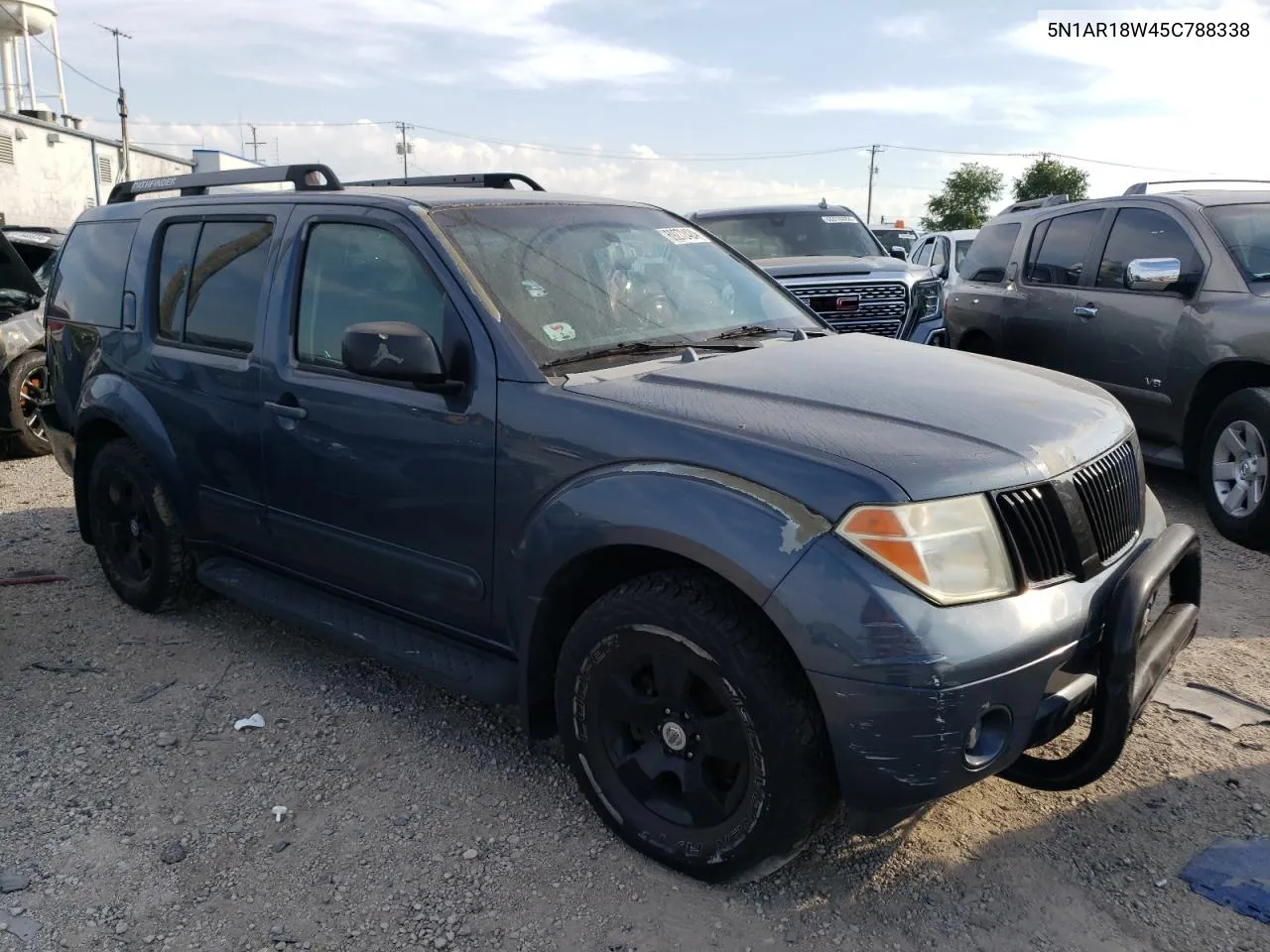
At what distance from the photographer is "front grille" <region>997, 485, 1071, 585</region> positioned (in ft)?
7.88

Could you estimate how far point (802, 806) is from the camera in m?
2.43

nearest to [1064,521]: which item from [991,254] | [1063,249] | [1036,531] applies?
[1036,531]

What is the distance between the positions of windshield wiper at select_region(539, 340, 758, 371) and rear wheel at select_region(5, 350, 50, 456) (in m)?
6.38

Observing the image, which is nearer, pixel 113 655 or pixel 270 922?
pixel 270 922

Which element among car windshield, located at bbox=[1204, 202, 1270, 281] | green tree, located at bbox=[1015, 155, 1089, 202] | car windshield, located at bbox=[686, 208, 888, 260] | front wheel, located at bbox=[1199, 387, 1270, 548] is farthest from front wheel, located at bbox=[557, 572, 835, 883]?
green tree, located at bbox=[1015, 155, 1089, 202]

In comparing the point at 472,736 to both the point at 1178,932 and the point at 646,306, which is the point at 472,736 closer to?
the point at 646,306

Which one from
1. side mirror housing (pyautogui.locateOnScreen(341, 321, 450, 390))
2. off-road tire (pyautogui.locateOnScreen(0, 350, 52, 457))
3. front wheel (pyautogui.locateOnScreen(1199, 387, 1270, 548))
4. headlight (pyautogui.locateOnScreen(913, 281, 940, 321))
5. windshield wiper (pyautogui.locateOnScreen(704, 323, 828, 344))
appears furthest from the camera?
headlight (pyautogui.locateOnScreen(913, 281, 940, 321))

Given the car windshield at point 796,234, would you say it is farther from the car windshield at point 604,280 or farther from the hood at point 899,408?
the hood at point 899,408

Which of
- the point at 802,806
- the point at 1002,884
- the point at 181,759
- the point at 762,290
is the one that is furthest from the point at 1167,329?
the point at 181,759

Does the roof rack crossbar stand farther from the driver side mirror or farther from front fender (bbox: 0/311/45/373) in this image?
front fender (bbox: 0/311/45/373)

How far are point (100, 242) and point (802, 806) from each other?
414 cm

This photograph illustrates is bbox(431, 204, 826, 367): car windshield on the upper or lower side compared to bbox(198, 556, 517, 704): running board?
upper

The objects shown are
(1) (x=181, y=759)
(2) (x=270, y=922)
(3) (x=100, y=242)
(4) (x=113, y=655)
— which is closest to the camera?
(2) (x=270, y=922)

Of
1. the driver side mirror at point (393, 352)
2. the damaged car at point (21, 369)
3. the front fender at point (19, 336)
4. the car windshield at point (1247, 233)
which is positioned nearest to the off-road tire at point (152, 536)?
the driver side mirror at point (393, 352)
